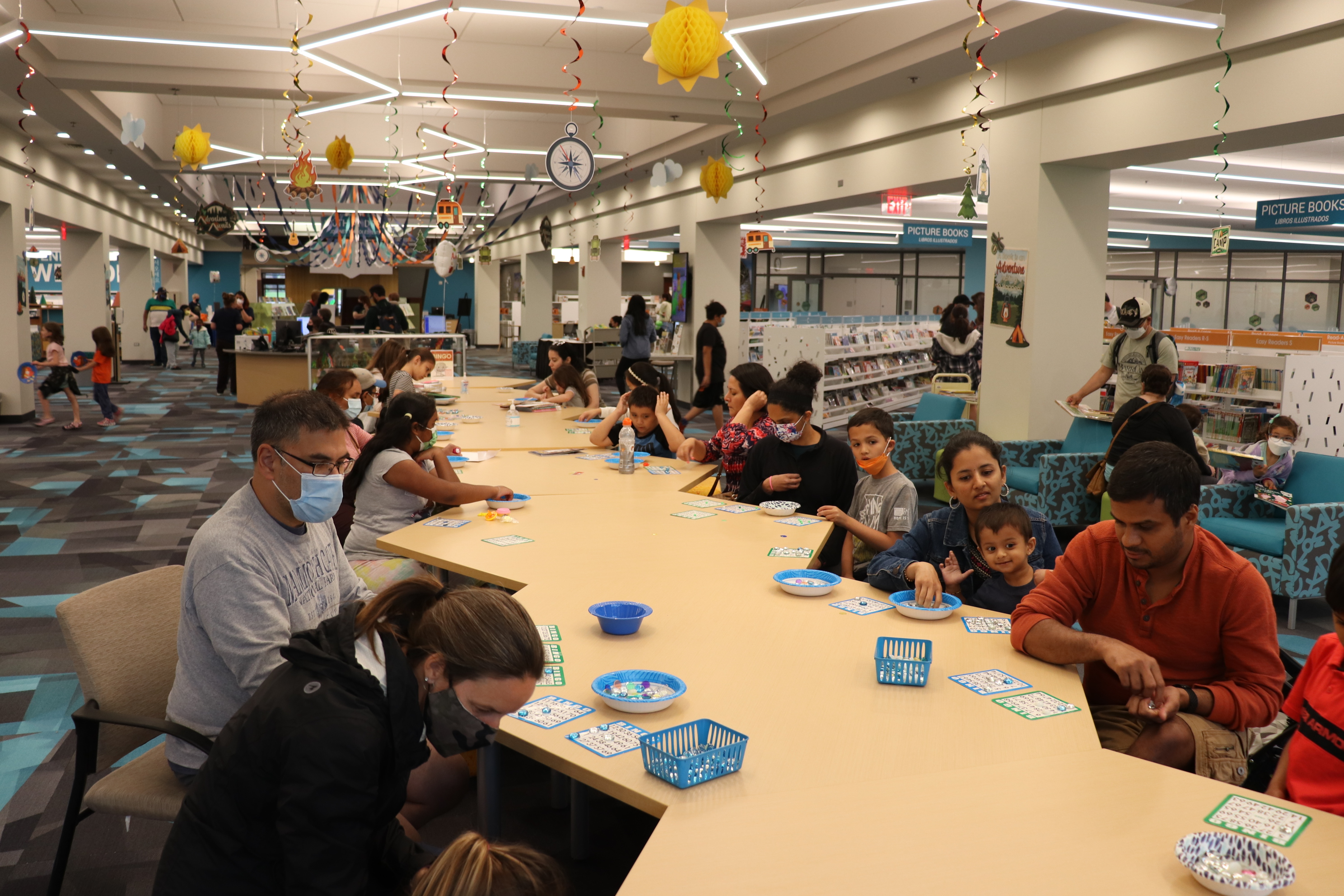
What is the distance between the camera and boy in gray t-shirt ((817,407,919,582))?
154 inches

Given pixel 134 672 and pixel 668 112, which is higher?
pixel 668 112

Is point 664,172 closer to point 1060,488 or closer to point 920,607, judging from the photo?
point 1060,488

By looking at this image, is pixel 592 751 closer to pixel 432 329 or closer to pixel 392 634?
pixel 392 634

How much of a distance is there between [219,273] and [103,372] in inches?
970

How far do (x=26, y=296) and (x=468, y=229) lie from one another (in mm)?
13113

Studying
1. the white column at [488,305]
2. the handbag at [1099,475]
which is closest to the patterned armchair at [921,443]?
the handbag at [1099,475]

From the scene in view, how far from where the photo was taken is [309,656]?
1.56 m

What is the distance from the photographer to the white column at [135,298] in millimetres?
23156

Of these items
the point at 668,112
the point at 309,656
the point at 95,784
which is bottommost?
the point at 95,784

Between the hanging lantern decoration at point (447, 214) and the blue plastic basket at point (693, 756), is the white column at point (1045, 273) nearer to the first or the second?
the blue plastic basket at point (693, 756)

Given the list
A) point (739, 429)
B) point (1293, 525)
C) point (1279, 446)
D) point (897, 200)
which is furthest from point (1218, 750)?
point (897, 200)

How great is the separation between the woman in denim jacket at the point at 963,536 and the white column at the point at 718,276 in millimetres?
11025

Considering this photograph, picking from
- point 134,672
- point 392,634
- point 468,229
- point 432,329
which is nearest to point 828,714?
point 392,634

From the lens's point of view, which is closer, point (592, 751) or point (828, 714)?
point (592, 751)
